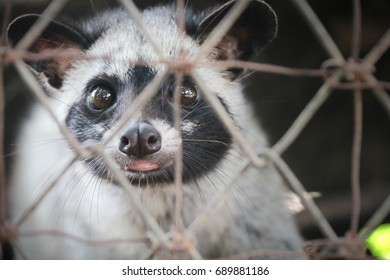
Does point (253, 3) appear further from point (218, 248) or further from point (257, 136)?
point (218, 248)

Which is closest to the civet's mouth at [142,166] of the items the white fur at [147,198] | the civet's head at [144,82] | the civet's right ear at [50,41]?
the civet's head at [144,82]

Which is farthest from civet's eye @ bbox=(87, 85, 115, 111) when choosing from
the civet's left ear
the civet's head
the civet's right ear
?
the civet's left ear

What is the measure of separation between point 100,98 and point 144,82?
0.15 m

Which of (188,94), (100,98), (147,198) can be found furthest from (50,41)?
(147,198)

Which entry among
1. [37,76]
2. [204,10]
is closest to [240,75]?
[204,10]

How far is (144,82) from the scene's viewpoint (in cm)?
153

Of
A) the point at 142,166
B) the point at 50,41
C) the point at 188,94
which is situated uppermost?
the point at 50,41

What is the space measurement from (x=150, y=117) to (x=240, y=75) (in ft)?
1.59

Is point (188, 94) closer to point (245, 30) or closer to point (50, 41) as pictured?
point (245, 30)

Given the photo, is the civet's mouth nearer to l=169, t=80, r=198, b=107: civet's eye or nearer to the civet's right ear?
l=169, t=80, r=198, b=107: civet's eye

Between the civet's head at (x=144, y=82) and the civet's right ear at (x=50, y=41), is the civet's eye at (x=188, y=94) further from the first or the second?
the civet's right ear at (x=50, y=41)

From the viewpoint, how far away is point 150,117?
4.64 feet

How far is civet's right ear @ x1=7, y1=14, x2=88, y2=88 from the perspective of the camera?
4.74 ft
